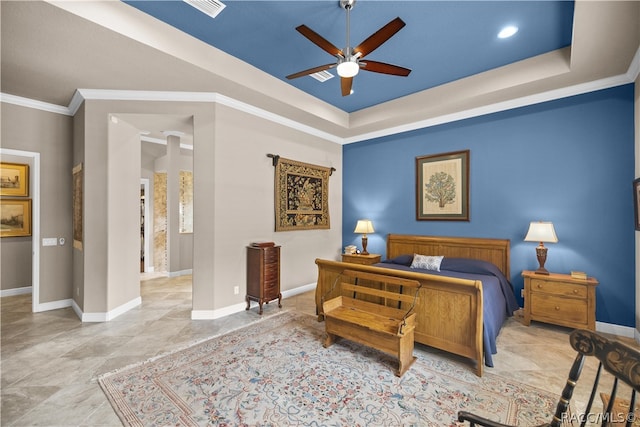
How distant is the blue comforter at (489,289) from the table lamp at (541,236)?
469mm

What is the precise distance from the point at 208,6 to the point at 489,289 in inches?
156

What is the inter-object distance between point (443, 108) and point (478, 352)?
3405 mm

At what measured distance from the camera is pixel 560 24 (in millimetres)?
2828

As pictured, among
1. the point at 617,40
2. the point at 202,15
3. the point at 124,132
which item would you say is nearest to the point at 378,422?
the point at 202,15

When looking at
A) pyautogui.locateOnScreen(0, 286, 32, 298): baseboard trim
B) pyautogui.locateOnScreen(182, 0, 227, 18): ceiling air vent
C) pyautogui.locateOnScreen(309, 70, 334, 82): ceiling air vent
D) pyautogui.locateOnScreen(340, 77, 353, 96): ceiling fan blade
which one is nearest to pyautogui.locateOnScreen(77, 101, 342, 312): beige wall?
pyautogui.locateOnScreen(309, 70, 334, 82): ceiling air vent

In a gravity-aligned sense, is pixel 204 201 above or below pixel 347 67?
below

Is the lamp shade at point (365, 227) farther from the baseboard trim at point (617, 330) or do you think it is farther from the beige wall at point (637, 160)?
the beige wall at point (637, 160)

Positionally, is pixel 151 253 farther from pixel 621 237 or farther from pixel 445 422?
pixel 621 237

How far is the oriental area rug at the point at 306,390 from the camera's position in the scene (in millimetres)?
1978

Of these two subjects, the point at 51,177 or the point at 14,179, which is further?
the point at 14,179

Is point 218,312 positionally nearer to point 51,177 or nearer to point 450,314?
point 450,314

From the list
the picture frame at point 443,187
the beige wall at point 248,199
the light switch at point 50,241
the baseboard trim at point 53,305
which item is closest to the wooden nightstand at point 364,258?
the beige wall at point 248,199

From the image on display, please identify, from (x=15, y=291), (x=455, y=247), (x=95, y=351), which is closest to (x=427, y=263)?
(x=455, y=247)

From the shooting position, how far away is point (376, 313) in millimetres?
2996
